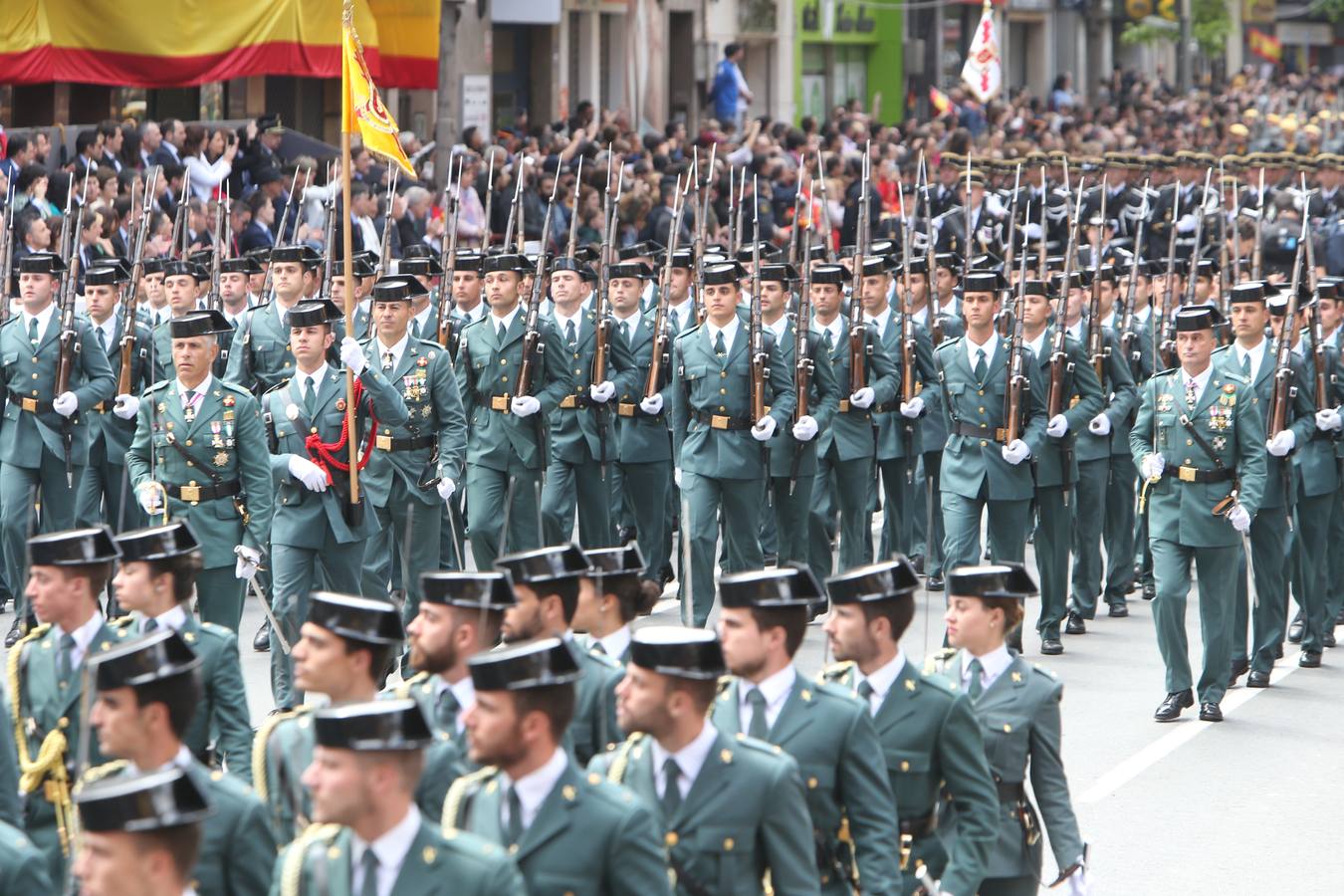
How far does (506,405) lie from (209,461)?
274cm

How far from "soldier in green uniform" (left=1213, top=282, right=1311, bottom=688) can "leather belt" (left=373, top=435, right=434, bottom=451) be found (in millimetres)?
3657

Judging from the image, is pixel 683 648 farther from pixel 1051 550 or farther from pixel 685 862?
pixel 1051 550

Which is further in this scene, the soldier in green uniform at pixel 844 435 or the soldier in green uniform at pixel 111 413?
the soldier in green uniform at pixel 844 435

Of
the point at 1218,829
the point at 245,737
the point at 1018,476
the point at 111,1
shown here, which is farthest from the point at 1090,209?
the point at 245,737

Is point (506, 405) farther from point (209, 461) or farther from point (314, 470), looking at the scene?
point (209, 461)

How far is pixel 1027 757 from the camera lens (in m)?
6.47

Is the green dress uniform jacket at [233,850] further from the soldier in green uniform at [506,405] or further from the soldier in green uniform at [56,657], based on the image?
the soldier in green uniform at [506,405]

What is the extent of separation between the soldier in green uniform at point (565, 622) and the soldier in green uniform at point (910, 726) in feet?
2.06

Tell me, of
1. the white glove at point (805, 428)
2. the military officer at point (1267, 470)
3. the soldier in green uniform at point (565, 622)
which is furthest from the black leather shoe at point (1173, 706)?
the soldier in green uniform at point (565, 622)

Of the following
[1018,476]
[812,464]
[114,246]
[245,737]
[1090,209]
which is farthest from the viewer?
[1090,209]

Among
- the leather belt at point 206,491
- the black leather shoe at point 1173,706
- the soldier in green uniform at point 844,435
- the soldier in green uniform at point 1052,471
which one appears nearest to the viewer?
the leather belt at point 206,491

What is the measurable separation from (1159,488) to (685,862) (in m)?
5.98

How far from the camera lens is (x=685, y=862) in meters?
5.09

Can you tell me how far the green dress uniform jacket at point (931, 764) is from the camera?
5.90 m
